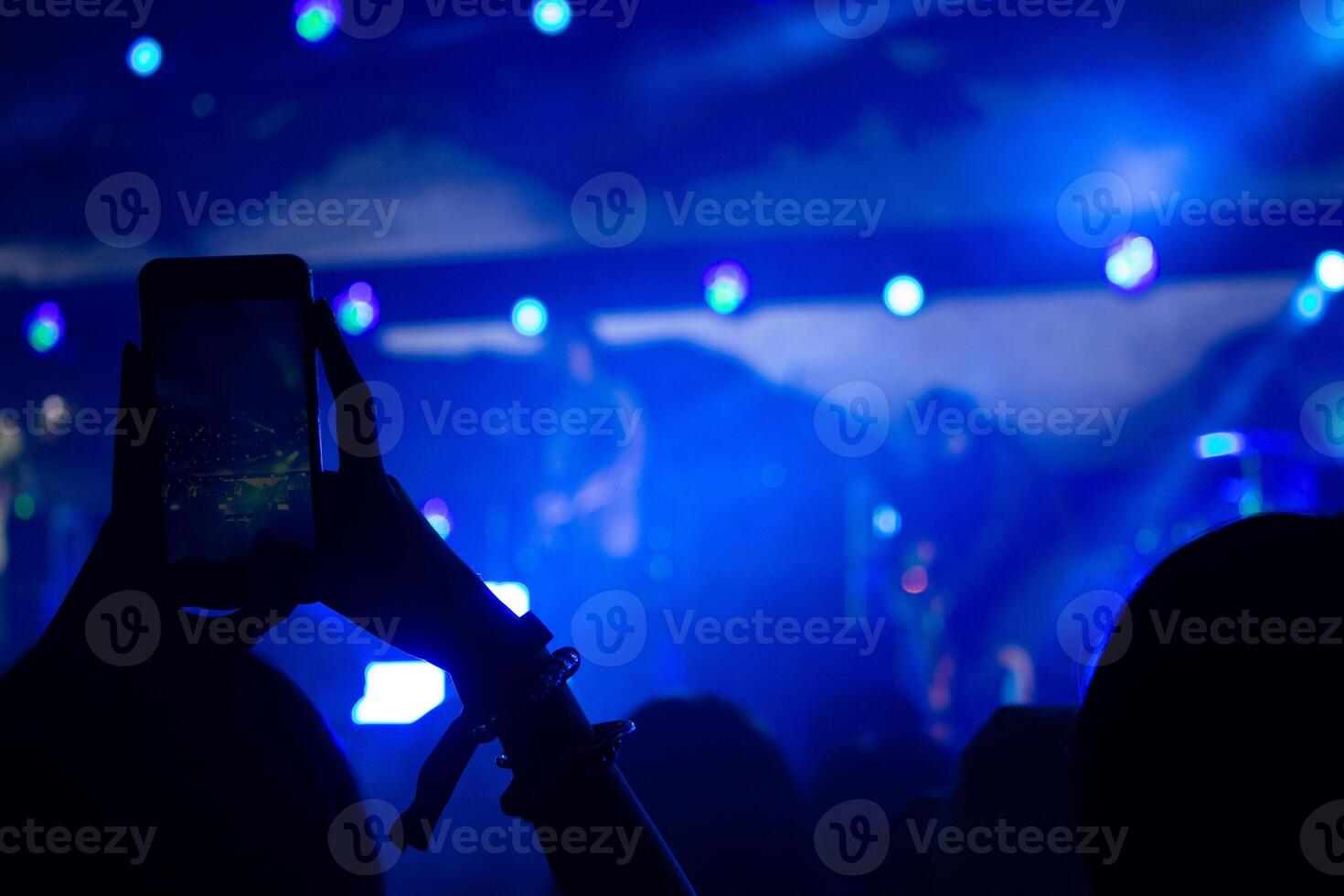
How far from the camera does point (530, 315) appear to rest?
154 inches

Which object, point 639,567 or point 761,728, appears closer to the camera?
point 761,728

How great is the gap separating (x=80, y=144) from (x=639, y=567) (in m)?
3.07

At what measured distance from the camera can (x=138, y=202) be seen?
3.52 metres

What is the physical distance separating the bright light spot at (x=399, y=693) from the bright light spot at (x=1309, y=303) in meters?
4.07

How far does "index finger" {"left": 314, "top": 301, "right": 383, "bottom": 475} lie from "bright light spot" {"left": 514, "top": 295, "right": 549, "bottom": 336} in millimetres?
3508

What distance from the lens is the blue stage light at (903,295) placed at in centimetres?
387

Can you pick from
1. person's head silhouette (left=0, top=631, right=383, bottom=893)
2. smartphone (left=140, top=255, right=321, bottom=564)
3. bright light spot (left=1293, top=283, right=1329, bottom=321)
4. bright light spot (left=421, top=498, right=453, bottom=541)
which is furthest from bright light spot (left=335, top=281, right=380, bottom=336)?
bright light spot (left=1293, top=283, right=1329, bottom=321)

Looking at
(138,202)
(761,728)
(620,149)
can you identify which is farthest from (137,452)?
(138,202)

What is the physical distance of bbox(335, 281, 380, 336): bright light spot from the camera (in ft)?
12.3

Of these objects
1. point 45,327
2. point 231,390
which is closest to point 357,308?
point 45,327

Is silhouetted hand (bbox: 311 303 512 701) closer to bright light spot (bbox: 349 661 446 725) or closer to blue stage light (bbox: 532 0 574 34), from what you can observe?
bright light spot (bbox: 349 661 446 725)

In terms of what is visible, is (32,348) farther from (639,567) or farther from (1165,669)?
(1165,669)

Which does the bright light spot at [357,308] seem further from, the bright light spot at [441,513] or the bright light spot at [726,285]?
the bright light spot at [726,285]

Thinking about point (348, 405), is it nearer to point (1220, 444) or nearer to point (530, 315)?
point (530, 315)
